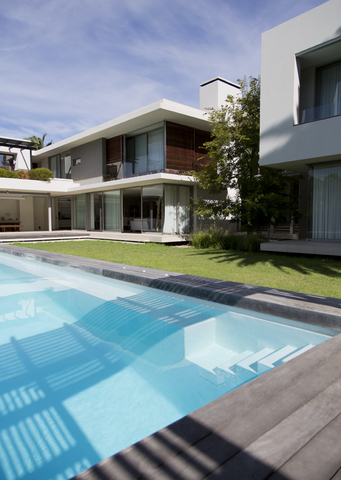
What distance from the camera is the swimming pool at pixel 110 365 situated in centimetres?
222

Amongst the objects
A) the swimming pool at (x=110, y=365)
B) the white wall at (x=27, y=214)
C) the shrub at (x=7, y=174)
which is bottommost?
the swimming pool at (x=110, y=365)

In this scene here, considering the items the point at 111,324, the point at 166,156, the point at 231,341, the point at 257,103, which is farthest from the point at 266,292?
the point at 166,156

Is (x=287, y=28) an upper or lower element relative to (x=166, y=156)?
upper

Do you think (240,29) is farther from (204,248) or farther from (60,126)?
(60,126)

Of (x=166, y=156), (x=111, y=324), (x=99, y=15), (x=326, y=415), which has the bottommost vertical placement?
(x=111, y=324)

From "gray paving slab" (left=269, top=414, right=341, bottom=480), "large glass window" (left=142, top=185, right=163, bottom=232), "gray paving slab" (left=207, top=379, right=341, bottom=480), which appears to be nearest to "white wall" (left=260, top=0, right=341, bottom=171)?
"large glass window" (left=142, top=185, right=163, bottom=232)

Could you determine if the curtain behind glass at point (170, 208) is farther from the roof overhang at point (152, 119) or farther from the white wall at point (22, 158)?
the white wall at point (22, 158)

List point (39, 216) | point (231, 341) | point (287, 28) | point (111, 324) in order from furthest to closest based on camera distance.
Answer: point (39, 216)
point (287, 28)
point (111, 324)
point (231, 341)

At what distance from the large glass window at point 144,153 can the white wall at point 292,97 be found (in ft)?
19.8

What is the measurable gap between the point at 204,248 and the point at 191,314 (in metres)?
7.76

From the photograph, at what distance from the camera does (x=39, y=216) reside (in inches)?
989

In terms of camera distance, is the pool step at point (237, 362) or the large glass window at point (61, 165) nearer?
the pool step at point (237, 362)

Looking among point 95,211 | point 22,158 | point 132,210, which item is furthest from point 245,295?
point 22,158

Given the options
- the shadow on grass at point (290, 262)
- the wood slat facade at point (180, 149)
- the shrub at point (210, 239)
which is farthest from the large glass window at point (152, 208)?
the shadow on grass at point (290, 262)
